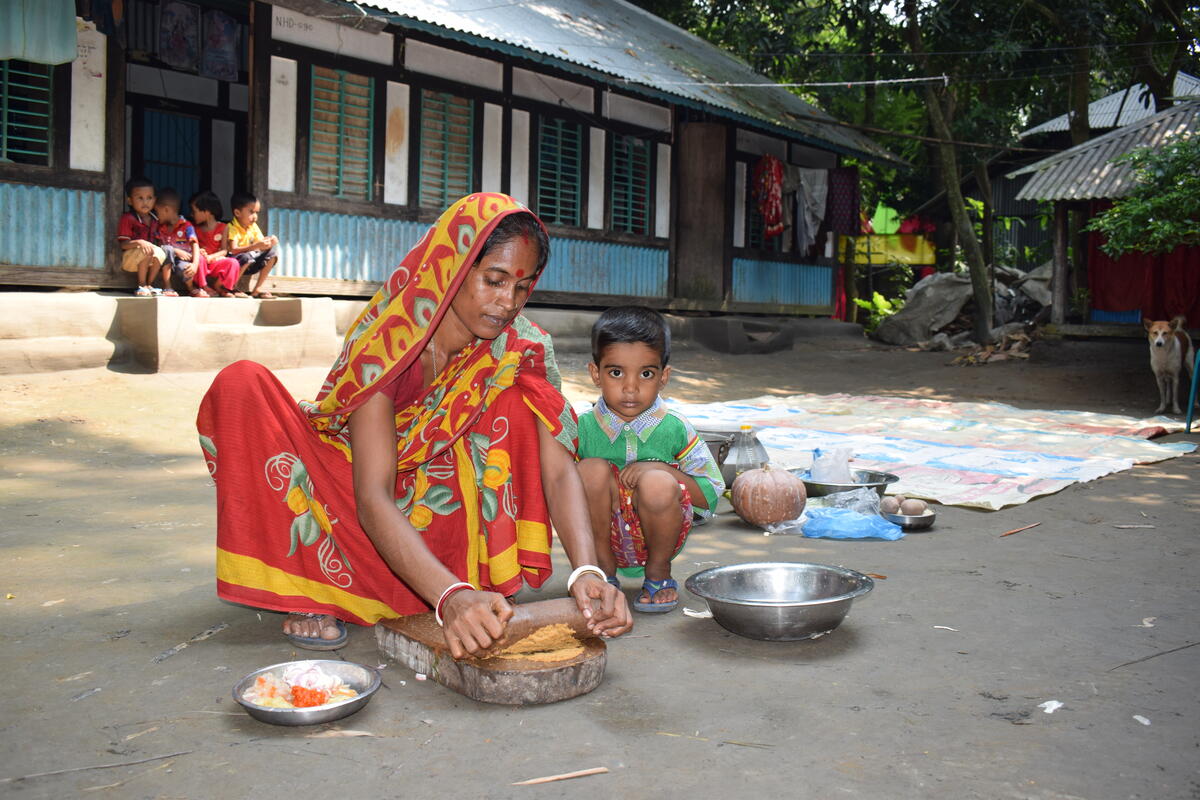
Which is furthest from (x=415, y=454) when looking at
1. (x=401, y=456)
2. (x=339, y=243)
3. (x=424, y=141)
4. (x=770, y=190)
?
(x=770, y=190)

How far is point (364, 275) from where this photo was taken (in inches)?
398

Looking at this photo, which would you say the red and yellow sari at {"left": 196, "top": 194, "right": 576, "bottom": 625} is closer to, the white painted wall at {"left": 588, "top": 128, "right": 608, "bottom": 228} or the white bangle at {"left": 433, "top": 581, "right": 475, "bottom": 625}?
the white bangle at {"left": 433, "top": 581, "right": 475, "bottom": 625}

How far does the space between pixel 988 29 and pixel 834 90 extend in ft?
18.6

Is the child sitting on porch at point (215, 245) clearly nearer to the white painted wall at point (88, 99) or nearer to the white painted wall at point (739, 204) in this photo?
the white painted wall at point (88, 99)

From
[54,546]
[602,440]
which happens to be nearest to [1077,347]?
[602,440]

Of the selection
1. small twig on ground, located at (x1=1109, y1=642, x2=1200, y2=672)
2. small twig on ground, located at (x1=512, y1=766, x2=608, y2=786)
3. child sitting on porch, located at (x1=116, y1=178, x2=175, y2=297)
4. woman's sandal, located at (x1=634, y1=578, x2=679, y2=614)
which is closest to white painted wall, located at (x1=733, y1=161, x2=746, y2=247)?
child sitting on porch, located at (x1=116, y1=178, x2=175, y2=297)

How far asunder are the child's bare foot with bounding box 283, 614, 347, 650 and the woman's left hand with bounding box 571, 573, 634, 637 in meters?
0.72

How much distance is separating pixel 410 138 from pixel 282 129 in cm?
153

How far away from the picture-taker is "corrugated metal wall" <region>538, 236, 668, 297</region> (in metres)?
12.2

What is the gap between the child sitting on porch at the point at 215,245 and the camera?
8477 millimetres

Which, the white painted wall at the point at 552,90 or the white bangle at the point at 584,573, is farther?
the white painted wall at the point at 552,90

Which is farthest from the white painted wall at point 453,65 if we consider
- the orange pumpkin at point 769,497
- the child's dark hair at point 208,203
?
the orange pumpkin at point 769,497

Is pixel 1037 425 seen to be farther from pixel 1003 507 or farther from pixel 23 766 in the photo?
pixel 23 766

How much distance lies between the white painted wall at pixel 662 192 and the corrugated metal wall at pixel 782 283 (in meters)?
1.54
